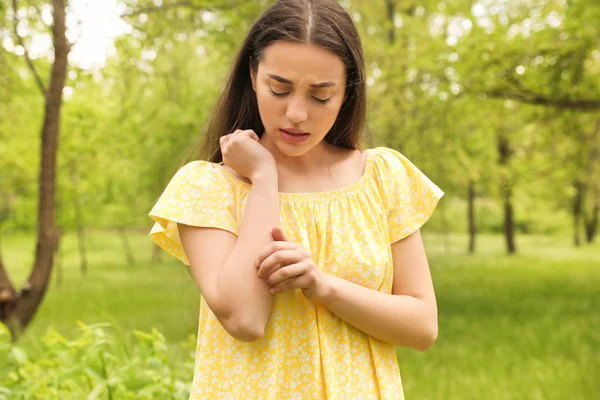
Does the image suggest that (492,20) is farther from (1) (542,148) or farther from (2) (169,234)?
(2) (169,234)

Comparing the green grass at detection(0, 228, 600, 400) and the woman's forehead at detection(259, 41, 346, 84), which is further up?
the woman's forehead at detection(259, 41, 346, 84)

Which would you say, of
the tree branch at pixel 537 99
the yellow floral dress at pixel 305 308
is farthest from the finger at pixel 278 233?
the tree branch at pixel 537 99

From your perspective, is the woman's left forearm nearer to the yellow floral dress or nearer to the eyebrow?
the yellow floral dress

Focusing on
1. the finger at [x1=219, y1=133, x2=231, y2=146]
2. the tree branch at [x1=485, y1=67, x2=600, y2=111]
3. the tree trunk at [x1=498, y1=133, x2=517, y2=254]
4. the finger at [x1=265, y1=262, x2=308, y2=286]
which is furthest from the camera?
the tree trunk at [x1=498, y1=133, x2=517, y2=254]

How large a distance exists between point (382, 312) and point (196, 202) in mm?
480

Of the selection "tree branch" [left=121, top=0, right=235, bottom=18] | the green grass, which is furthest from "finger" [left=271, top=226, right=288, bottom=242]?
"tree branch" [left=121, top=0, right=235, bottom=18]

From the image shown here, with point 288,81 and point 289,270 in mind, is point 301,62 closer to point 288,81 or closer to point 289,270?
point 288,81

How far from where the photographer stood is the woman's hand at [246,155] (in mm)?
1507

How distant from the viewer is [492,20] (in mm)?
7715

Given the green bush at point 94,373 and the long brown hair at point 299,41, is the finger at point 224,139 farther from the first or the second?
the green bush at point 94,373

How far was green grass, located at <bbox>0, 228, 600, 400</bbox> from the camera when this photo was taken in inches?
229

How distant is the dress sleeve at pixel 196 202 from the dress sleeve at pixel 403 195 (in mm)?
381

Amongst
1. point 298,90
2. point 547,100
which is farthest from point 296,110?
point 547,100

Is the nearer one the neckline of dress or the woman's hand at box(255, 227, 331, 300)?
the woman's hand at box(255, 227, 331, 300)
